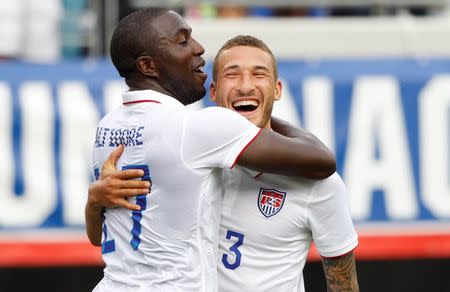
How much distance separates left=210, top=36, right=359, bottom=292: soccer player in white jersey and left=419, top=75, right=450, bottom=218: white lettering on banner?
3151mm

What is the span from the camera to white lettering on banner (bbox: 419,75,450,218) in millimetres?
7043

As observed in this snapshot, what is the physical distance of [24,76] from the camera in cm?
720

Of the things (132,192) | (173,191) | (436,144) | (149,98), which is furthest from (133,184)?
(436,144)

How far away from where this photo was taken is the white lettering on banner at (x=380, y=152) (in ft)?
23.2

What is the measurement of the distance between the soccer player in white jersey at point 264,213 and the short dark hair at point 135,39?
0.32m

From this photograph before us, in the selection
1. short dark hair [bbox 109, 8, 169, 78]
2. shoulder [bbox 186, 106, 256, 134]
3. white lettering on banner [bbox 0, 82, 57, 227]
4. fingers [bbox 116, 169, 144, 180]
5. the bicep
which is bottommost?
white lettering on banner [bbox 0, 82, 57, 227]

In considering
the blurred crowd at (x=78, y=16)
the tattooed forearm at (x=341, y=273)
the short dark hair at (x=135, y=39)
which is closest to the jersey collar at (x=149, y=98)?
the short dark hair at (x=135, y=39)

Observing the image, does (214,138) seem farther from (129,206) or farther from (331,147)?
(331,147)

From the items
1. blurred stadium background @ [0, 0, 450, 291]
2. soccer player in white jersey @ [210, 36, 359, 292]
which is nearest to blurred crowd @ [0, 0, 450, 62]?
blurred stadium background @ [0, 0, 450, 291]

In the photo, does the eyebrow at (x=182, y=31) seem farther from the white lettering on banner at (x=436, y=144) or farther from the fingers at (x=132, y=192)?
the white lettering on banner at (x=436, y=144)

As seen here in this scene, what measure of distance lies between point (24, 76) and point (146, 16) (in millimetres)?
3453

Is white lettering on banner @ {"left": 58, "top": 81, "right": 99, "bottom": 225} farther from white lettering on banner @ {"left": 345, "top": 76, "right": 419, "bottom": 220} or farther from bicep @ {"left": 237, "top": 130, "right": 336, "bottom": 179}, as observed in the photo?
bicep @ {"left": 237, "top": 130, "right": 336, "bottom": 179}

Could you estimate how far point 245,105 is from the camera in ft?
13.1

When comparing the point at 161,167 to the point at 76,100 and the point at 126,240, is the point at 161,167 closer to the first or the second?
the point at 126,240
